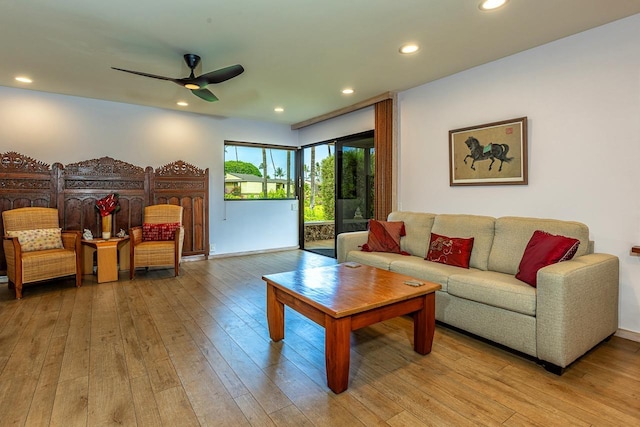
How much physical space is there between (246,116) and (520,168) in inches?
176

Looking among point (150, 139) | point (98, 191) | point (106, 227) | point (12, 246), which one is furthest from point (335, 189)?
point (12, 246)

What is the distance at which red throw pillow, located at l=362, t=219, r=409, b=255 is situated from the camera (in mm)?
3781

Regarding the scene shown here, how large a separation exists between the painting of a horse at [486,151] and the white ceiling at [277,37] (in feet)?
2.78

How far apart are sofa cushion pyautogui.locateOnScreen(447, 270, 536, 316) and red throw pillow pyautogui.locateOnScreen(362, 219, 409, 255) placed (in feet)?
3.40

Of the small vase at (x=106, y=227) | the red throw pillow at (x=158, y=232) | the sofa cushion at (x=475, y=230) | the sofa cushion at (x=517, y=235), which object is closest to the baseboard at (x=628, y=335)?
the sofa cushion at (x=517, y=235)

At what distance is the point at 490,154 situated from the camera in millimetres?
3533

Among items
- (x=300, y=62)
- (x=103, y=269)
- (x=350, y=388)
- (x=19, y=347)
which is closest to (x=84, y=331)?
(x=19, y=347)

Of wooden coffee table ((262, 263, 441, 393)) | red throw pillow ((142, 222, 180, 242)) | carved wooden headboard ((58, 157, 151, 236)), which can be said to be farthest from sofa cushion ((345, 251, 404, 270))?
carved wooden headboard ((58, 157, 151, 236))

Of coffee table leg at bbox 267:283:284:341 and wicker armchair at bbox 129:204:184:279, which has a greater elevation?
wicker armchair at bbox 129:204:184:279

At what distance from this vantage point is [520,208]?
10.9 feet

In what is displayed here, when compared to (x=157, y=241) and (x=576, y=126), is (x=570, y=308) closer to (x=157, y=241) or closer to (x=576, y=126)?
(x=576, y=126)

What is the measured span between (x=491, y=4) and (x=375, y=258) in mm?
2352

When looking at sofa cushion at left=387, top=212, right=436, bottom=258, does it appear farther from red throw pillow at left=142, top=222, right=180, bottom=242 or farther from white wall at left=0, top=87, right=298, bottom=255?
white wall at left=0, top=87, right=298, bottom=255

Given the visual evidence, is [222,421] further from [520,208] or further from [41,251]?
[41,251]
